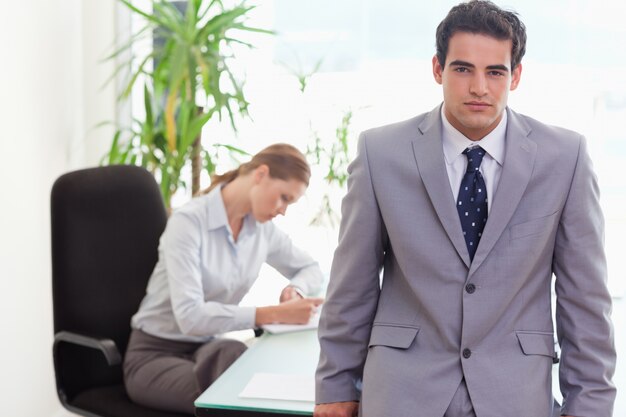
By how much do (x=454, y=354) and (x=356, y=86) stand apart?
257 centimetres

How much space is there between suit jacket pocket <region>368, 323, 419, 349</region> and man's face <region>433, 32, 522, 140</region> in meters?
0.36

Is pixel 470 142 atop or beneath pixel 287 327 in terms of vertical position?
atop

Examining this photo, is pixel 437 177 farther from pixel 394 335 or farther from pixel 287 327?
pixel 287 327

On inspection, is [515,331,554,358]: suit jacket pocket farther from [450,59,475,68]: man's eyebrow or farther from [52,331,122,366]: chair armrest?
[52,331,122,366]: chair armrest

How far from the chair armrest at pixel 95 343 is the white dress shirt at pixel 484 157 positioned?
3.93 ft

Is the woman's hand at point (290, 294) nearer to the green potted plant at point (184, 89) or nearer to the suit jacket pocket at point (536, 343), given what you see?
the green potted plant at point (184, 89)

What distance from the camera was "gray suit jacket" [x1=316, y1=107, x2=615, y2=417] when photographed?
1412 millimetres

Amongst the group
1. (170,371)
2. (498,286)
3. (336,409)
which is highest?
(498,286)

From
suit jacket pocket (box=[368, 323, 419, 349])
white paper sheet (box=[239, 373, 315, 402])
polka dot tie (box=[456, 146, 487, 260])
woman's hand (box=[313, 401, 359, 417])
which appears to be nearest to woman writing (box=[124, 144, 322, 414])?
white paper sheet (box=[239, 373, 315, 402])

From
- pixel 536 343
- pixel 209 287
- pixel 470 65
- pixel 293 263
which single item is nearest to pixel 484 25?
pixel 470 65

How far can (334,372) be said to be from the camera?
1.53 m

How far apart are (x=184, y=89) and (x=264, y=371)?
176cm

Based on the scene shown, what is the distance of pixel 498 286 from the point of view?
141cm

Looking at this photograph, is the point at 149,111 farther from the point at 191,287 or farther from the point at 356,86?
the point at 191,287
